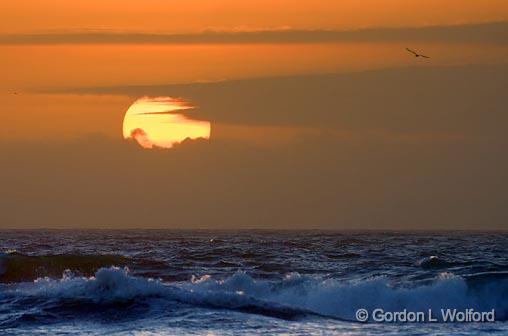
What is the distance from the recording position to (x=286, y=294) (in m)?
33.7

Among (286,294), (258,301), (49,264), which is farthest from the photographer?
(49,264)

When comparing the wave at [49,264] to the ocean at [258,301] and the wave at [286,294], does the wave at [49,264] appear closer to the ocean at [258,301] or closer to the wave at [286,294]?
the ocean at [258,301]

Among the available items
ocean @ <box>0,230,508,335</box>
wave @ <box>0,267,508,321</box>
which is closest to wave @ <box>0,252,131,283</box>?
ocean @ <box>0,230,508,335</box>

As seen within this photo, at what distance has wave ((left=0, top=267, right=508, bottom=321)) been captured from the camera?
30.2 meters

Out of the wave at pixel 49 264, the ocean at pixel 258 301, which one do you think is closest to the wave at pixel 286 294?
the ocean at pixel 258 301

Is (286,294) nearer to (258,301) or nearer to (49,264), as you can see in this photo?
(258,301)

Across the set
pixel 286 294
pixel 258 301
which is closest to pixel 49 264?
pixel 286 294

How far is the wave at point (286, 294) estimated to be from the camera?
30178mm

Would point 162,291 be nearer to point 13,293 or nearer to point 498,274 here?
point 13,293

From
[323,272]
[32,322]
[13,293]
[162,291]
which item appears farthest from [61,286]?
[323,272]

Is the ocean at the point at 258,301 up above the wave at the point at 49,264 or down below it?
below

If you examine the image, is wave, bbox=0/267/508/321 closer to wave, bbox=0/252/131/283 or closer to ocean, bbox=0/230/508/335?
ocean, bbox=0/230/508/335

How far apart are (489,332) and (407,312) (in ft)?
23.2

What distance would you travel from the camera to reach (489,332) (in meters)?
24.6
